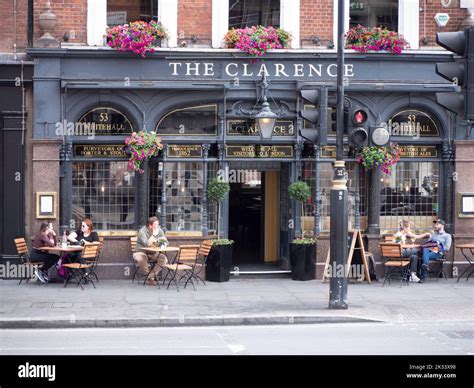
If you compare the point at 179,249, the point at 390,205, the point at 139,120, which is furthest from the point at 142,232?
the point at 390,205

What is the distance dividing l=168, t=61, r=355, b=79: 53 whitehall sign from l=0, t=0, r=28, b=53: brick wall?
3307mm

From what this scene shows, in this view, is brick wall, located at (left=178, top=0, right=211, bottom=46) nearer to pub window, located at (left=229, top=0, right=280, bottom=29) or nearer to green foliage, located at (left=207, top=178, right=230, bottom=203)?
pub window, located at (left=229, top=0, right=280, bottom=29)

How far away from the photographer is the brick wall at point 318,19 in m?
21.5

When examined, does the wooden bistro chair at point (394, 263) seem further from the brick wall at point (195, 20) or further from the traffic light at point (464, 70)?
the traffic light at point (464, 70)

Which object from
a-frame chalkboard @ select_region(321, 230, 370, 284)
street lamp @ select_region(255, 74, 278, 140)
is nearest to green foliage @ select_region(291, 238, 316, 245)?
a-frame chalkboard @ select_region(321, 230, 370, 284)

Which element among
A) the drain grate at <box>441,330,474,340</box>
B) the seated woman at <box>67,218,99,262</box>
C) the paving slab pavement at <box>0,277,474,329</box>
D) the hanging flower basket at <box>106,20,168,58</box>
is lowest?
the drain grate at <box>441,330,474,340</box>

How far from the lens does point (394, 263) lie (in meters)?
20.4

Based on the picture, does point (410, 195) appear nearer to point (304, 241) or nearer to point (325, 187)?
point (325, 187)

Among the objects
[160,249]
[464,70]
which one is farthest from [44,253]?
[464,70]

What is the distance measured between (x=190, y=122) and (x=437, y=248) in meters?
6.09

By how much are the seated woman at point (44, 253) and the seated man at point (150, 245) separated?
1740 mm

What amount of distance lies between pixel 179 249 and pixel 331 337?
18.8 ft

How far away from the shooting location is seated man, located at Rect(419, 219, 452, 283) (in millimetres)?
20922

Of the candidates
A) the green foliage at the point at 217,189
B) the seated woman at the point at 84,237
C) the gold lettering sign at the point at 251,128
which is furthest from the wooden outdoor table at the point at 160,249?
the gold lettering sign at the point at 251,128
